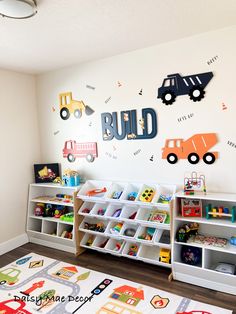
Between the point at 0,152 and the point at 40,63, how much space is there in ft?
4.11

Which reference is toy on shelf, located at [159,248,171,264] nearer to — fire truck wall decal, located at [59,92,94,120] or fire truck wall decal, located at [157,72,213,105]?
fire truck wall decal, located at [157,72,213,105]

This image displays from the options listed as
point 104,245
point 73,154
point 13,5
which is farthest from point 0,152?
point 13,5

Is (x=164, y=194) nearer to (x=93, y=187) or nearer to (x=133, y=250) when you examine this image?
(x=133, y=250)

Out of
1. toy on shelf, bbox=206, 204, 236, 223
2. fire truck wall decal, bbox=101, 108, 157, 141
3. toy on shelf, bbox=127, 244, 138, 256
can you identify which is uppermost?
fire truck wall decal, bbox=101, 108, 157, 141

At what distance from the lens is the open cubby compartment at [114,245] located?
113 inches

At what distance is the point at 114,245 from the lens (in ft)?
9.90

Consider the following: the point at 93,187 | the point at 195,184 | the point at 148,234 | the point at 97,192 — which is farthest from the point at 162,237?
the point at 93,187

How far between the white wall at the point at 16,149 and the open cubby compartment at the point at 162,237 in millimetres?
1999

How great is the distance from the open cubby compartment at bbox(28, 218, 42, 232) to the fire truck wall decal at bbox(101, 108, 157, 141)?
5.31ft

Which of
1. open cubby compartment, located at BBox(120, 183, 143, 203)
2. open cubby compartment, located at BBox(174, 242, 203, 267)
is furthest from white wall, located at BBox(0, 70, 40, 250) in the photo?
open cubby compartment, located at BBox(174, 242, 203, 267)

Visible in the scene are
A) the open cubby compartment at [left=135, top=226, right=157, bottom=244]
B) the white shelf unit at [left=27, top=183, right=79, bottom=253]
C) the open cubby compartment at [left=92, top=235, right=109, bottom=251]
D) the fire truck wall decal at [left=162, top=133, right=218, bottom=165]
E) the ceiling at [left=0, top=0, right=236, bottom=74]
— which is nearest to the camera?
the ceiling at [left=0, top=0, right=236, bottom=74]

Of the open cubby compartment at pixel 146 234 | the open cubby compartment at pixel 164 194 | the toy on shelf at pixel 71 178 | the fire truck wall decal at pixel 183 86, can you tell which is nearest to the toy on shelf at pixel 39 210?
the toy on shelf at pixel 71 178

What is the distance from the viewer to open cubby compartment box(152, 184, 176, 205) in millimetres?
2670

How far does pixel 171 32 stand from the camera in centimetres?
239
